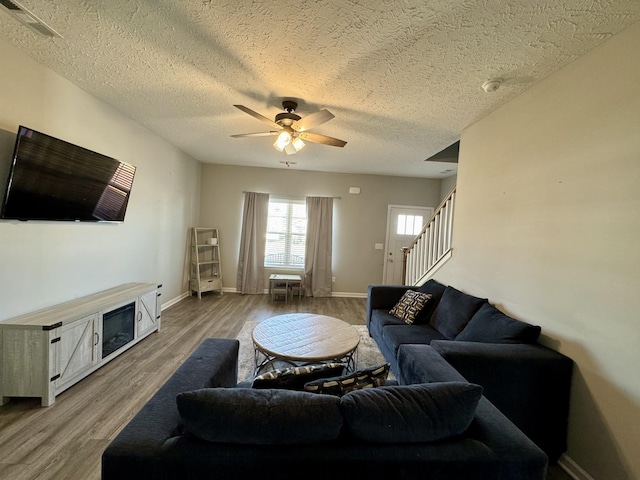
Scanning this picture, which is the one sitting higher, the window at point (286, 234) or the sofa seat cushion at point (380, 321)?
the window at point (286, 234)

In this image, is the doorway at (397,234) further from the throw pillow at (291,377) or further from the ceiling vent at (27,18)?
the ceiling vent at (27,18)

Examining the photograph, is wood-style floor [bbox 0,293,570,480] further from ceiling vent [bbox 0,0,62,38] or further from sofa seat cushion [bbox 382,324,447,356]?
ceiling vent [bbox 0,0,62,38]

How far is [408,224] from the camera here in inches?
232

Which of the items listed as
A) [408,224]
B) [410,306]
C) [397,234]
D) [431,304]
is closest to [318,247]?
[397,234]

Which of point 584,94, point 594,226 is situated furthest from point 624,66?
point 594,226

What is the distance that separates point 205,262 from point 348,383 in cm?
473

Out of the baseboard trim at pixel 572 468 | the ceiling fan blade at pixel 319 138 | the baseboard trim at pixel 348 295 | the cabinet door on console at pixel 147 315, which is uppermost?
the ceiling fan blade at pixel 319 138

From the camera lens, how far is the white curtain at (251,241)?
5566 mm

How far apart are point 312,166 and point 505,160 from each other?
3.51 m

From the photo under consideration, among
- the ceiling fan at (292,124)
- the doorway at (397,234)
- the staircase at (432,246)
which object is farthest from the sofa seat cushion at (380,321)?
the doorway at (397,234)

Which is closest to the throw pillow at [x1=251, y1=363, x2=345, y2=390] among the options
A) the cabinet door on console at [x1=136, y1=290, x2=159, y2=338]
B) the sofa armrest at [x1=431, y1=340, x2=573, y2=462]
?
the sofa armrest at [x1=431, y1=340, x2=573, y2=462]

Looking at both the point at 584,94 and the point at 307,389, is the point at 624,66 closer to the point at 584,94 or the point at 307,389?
the point at 584,94

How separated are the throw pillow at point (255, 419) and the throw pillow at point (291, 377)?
32cm

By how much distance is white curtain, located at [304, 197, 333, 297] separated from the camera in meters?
5.66
